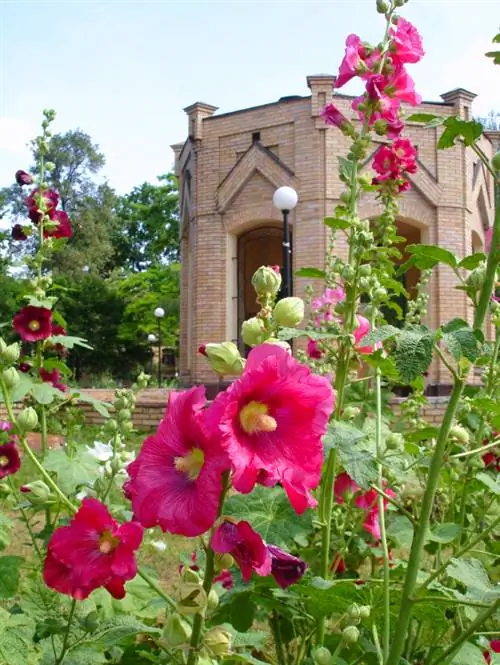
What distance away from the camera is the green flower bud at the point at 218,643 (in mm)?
794

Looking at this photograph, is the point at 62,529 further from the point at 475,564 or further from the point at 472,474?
the point at 472,474

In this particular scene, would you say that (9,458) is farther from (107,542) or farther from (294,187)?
(294,187)

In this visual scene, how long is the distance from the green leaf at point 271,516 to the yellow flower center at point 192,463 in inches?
14.8

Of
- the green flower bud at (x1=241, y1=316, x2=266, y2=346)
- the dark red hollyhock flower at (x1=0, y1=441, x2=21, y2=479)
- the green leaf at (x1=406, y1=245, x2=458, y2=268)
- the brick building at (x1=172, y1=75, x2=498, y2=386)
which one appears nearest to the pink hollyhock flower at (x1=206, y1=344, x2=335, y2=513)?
the green flower bud at (x1=241, y1=316, x2=266, y2=346)

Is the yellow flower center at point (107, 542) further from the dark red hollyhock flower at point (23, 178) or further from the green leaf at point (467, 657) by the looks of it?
the dark red hollyhock flower at point (23, 178)

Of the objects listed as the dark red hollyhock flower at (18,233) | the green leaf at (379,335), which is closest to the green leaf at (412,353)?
the green leaf at (379,335)

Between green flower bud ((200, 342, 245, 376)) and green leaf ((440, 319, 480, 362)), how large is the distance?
30 centimetres

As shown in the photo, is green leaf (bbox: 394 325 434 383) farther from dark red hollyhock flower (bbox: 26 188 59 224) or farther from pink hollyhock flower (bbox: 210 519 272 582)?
dark red hollyhock flower (bbox: 26 188 59 224)

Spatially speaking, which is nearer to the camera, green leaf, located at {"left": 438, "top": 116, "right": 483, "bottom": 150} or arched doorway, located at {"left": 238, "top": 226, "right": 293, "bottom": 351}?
green leaf, located at {"left": 438, "top": 116, "right": 483, "bottom": 150}

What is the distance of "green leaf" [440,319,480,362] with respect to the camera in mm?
906

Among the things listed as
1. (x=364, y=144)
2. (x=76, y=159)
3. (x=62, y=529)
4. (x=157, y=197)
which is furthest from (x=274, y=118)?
(x=76, y=159)

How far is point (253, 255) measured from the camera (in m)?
15.6

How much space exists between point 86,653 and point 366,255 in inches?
38.3

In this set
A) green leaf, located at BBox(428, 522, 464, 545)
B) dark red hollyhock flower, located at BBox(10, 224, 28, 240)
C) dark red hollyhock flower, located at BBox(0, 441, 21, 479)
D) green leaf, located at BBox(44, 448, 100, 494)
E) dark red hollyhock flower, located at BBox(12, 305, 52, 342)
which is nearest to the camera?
green leaf, located at BBox(428, 522, 464, 545)
